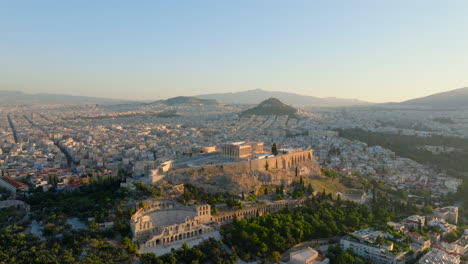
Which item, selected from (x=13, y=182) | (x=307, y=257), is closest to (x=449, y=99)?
(x=307, y=257)

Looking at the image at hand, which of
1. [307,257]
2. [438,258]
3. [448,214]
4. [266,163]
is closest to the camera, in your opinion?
[307,257]

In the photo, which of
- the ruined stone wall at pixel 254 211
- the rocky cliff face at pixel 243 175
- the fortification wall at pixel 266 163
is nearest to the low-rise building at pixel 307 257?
the ruined stone wall at pixel 254 211

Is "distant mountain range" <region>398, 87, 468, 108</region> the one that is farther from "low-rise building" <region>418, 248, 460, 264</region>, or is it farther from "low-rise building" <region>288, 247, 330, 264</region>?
"low-rise building" <region>288, 247, 330, 264</region>

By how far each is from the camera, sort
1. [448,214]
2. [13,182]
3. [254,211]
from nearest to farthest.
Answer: [254,211]
[448,214]
[13,182]

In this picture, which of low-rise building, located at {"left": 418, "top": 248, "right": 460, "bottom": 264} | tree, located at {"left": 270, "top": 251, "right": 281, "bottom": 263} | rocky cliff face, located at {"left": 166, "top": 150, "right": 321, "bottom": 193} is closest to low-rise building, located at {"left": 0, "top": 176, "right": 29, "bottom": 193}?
rocky cliff face, located at {"left": 166, "top": 150, "right": 321, "bottom": 193}

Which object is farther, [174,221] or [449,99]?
[449,99]

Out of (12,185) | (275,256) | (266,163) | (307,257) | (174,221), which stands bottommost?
(275,256)

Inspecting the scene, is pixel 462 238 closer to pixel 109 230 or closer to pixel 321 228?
pixel 321 228

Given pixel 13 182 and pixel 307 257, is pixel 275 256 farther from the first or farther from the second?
pixel 13 182

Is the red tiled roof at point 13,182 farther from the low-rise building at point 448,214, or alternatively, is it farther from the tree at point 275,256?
the low-rise building at point 448,214
